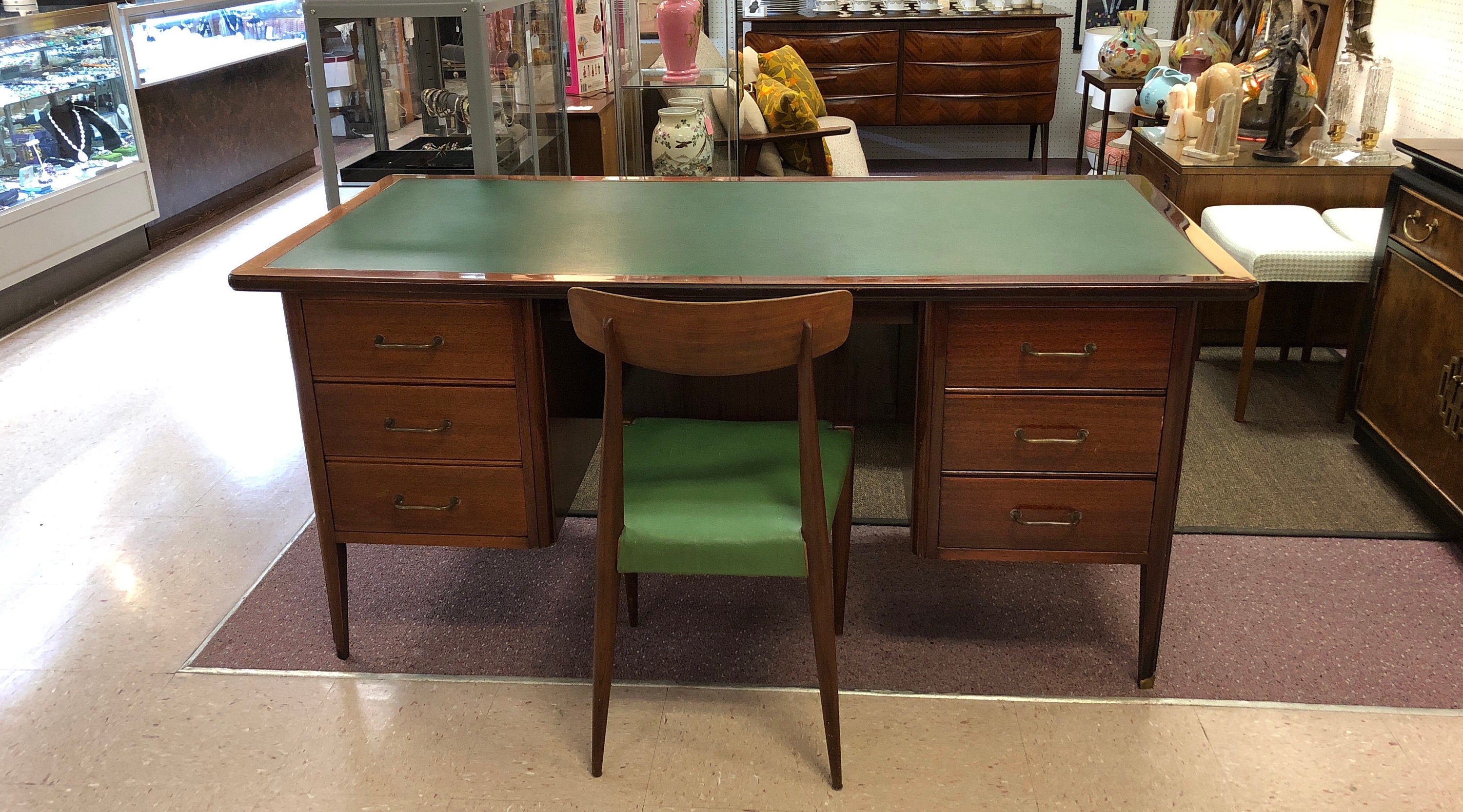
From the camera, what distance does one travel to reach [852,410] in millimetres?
2771

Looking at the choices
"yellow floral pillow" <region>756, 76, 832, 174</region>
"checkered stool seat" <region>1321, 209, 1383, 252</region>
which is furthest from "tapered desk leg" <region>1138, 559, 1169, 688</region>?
"yellow floral pillow" <region>756, 76, 832, 174</region>

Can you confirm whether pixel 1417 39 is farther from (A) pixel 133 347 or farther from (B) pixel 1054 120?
A: (A) pixel 133 347

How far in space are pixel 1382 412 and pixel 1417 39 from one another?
1.63 meters

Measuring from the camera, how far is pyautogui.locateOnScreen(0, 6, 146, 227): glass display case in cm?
410

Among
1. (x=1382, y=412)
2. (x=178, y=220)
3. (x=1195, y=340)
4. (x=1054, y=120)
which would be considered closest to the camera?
(x=1195, y=340)

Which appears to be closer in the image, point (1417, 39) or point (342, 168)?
point (342, 168)

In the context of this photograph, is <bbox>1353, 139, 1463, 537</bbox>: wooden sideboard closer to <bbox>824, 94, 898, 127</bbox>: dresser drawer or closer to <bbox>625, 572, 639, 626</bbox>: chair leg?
<bbox>625, 572, 639, 626</bbox>: chair leg

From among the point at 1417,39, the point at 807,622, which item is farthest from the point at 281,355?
the point at 1417,39

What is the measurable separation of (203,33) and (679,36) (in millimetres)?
3141

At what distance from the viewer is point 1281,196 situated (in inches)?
139

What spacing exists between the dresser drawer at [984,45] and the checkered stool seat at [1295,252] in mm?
3390

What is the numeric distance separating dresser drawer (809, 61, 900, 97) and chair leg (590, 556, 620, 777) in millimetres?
5047

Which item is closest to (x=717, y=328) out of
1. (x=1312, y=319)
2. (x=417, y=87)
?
(x=417, y=87)

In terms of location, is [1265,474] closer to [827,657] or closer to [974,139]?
[827,657]
